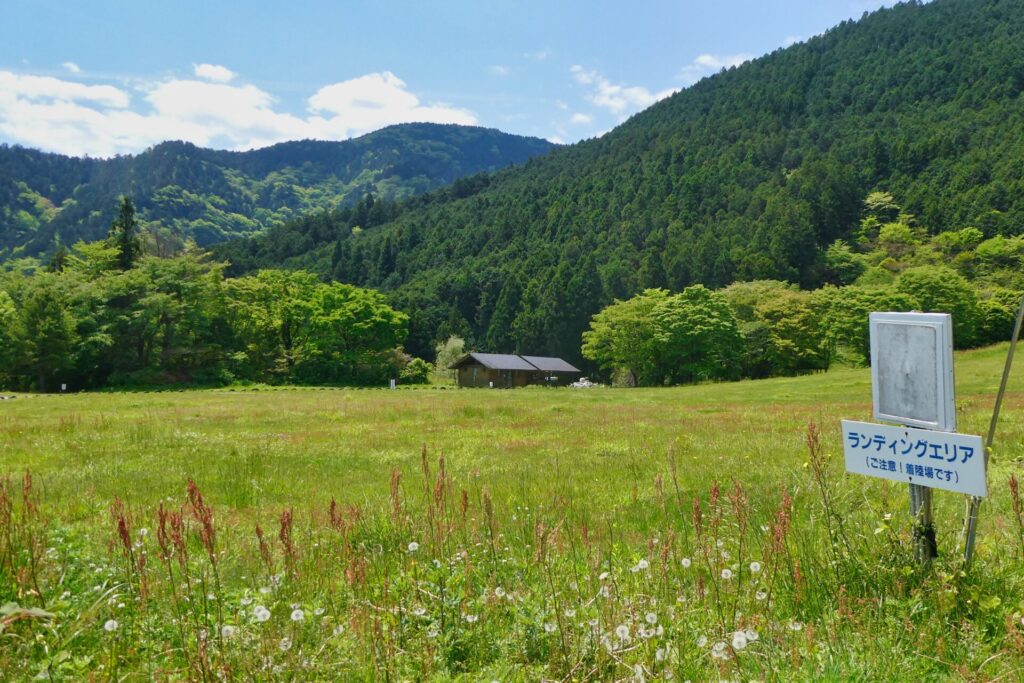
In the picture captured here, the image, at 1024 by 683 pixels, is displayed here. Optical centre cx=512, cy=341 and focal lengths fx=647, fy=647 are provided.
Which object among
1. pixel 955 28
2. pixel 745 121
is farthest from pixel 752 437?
pixel 955 28

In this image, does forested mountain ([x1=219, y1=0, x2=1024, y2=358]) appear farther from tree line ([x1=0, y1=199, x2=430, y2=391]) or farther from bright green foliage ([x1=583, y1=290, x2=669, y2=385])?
tree line ([x1=0, y1=199, x2=430, y2=391])

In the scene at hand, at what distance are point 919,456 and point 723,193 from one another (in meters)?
141

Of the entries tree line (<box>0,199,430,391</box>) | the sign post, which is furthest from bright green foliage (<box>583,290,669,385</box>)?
the sign post

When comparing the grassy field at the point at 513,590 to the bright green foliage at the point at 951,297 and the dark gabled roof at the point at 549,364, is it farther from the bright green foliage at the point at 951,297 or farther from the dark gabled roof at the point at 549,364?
the dark gabled roof at the point at 549,364

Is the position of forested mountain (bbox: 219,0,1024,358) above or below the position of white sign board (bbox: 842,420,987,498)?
above

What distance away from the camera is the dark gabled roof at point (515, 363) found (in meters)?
→ 87.4

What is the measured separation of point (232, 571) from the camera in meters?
5.42

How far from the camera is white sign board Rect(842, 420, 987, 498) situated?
3580mm

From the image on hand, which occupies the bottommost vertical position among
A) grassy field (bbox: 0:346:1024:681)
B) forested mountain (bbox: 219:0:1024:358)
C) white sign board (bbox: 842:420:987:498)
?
grassy field (bbox: 0:346:1024:681)

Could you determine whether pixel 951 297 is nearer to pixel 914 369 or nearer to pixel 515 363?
A: pixel 515 363

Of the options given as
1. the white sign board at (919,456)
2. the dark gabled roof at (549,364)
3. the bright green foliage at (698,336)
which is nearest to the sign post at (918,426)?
the white sign board at (919,456)

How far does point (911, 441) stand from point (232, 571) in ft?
16.9

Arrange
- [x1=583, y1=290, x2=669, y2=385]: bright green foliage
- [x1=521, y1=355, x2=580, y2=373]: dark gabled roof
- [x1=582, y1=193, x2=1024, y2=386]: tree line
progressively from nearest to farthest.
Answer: [x1=582, y1=193, x2=1024, y2=386]: tree line, [x1=583, y1=290, x2=669, y2=385]: bright green foliage, [x1=521, y1=355, x2=580, y2=373]: dark gabled roof

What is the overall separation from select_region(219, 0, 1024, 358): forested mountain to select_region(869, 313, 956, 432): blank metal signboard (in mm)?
99187
